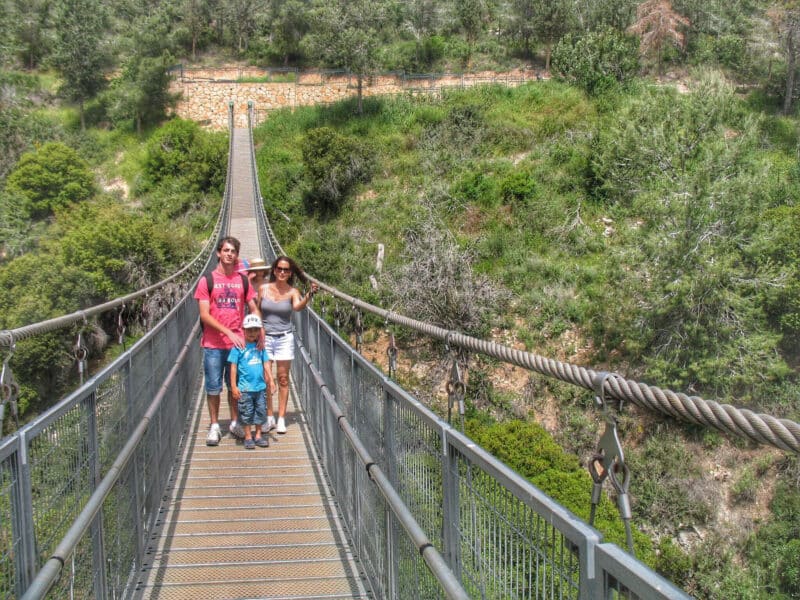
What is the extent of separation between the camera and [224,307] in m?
5.83

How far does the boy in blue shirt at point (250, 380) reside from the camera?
580cm

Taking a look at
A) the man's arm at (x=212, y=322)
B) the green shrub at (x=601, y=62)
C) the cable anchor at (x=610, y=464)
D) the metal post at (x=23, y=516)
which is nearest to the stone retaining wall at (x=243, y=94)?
the green shrub at (x=601, y=62)

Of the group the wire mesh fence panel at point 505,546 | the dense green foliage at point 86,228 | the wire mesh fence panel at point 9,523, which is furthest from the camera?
the dense green foliage at point 86,228

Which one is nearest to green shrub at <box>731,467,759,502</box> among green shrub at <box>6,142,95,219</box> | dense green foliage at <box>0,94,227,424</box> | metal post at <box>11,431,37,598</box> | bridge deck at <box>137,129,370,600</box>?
bridge deck at <box>137,129,370,600</box>

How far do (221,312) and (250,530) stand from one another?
80.3 inches

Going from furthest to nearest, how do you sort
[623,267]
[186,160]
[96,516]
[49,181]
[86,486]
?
1. [186,160]
2. [49,181]
3. [623,267]
4. [86,486]
5. [96,516]

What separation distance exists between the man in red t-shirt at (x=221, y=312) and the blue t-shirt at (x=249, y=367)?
92 millimetres

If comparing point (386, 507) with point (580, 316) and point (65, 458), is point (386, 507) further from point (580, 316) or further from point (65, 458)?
point (580, 316)

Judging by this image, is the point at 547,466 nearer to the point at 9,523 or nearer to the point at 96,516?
the point at 96,516

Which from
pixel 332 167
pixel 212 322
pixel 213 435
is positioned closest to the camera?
pixel 212 322

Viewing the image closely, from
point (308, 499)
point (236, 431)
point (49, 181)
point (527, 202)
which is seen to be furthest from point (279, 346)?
point (49, 181)

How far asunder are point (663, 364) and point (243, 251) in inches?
451

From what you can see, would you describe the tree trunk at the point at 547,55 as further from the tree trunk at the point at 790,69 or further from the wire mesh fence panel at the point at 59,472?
the wire mesh fence panel at the point at 59,472

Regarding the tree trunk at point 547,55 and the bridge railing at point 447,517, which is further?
the tree trunk at point 547,55
